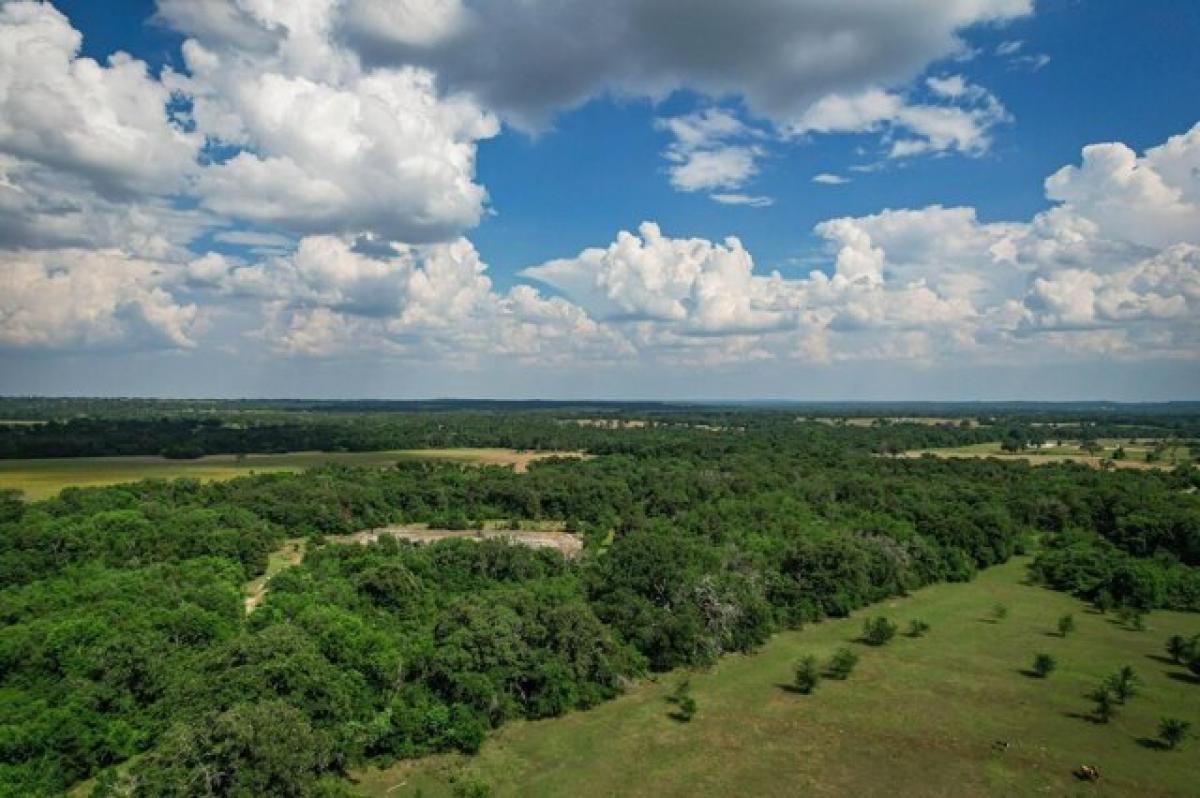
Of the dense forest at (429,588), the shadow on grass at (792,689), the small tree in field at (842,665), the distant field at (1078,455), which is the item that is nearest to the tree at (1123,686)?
the small tree in field at (842,665)

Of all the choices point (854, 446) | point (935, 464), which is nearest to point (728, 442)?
point (854, 446)

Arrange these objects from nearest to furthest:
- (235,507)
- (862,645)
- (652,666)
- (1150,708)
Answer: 1. (1150,708)
2. (652,666)
3. (862,645)
4. (235,507)

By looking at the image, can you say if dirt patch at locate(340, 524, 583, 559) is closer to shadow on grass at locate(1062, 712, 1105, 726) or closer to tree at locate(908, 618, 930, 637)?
tree at locate(908, 618, 930, 637)

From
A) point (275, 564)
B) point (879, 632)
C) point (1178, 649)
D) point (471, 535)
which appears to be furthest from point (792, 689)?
point (275, 564)

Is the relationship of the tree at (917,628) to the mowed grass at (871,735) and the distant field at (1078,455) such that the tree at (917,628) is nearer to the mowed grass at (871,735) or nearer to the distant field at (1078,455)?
the mowed grass at (871,735)

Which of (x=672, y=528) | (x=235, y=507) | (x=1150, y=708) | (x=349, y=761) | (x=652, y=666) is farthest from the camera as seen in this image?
(x=235, y=507)

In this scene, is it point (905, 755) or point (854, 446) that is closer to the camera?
point (905, 755)

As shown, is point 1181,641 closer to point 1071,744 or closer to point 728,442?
point 1071,744
